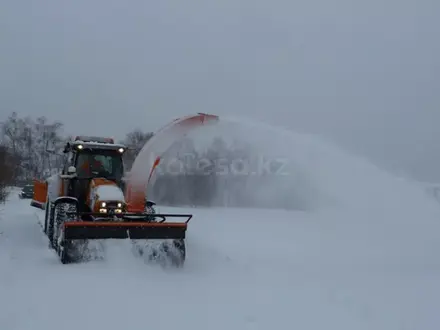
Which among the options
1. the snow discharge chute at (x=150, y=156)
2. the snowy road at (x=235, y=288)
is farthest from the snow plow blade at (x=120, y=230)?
the snow discharge chute at (x=150, y=156)

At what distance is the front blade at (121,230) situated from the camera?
9445mm

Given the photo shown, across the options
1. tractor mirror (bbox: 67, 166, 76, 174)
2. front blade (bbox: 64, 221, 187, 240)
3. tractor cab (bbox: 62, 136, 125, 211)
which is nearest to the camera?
front blade (bbox: 64, 221, 187, 240)

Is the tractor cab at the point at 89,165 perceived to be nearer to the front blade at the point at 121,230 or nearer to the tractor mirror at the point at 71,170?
the tractor mirror at the point at 71,170

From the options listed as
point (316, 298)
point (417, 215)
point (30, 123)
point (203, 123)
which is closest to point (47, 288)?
point (316, 298)

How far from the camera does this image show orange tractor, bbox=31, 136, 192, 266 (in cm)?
959

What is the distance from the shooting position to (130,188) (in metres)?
11.9

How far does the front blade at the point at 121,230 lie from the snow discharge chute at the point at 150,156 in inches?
67.0

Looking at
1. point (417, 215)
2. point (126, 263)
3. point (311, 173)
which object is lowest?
point (126, 263)

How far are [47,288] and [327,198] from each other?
6.47 m

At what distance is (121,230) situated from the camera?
966 cm

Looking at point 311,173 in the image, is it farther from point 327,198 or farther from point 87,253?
point 87,253

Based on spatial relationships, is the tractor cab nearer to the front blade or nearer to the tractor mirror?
the tractor mirror

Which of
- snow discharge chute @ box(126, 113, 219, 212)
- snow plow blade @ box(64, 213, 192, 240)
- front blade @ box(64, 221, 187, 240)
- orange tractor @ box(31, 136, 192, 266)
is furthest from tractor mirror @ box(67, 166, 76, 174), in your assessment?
front blade @ box(64, 221, 187, 240)

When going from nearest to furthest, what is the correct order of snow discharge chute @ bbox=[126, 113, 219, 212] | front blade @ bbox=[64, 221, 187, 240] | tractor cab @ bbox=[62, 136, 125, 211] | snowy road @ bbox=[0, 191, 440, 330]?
snowy road @ bbox=[0, 191, 440, 330] → front blade @ bbox=[64, 221, 187, 240] → snow discharge chute @ bbox=[126, 113, 219, 212] → tractor cab @ bbox=[62, 136, 125, 211]
